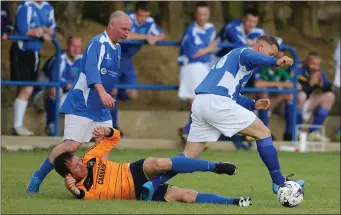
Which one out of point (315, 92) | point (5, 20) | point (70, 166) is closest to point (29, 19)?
point (5, 20)

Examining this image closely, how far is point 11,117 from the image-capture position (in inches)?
782

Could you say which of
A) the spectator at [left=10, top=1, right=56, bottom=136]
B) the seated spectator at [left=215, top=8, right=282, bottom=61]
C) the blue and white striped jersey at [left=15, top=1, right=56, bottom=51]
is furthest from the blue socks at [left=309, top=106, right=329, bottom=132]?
the blue and white striped jersey at [left=15, top=1, right=56, bottom=51]

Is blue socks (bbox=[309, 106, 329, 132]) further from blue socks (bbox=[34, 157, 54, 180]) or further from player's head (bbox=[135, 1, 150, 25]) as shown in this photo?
blue socks (bbox=[34, 157, 54, 180])

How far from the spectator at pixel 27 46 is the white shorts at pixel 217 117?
6977mm

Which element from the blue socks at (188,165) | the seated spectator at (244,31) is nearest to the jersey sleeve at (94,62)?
the blue socks at (188,165)

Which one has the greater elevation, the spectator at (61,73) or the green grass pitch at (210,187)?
the spectator at (61,73)

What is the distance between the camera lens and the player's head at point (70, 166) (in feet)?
38.6

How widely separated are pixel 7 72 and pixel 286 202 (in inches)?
386

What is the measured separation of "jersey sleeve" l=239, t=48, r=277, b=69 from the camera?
39.2 feet

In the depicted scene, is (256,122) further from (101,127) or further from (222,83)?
(101,127)

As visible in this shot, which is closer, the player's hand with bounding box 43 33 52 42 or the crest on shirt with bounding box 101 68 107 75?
the crest on shirt with bounding box 101 68 107 75

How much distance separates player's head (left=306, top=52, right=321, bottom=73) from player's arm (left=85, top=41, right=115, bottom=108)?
871cm

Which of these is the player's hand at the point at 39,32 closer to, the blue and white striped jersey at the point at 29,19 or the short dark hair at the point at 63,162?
the blue and white striped jersey at the point at 29,19

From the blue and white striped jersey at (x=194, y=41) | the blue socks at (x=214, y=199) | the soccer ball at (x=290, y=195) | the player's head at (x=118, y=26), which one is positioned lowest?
the blue socks at (x=214, y=199)
